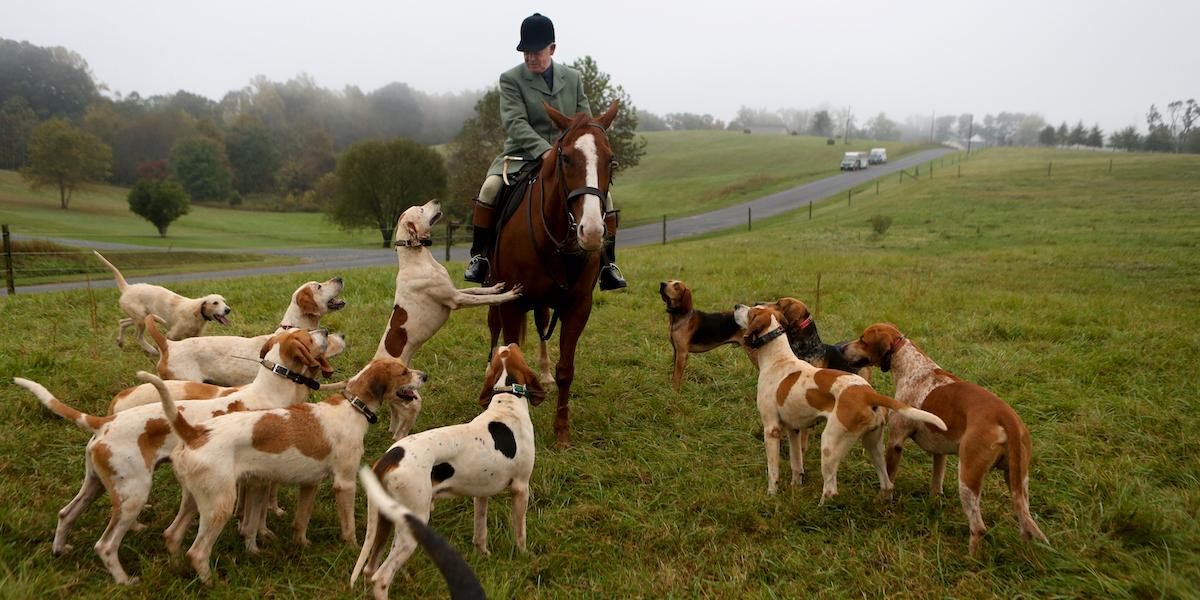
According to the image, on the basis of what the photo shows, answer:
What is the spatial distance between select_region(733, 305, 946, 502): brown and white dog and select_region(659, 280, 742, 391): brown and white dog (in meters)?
1.84

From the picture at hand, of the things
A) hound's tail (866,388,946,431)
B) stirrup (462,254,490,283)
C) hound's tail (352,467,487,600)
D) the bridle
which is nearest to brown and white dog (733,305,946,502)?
hound's tail (866,388,946,431)

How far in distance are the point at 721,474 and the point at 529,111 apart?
4.14 metres

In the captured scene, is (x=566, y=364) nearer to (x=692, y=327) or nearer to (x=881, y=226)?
(x=692, y=327)

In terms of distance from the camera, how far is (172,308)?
22.0 ft

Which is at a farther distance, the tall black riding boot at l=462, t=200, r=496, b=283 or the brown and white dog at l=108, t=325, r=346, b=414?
the tall black riding boot at l=462, t=200, r=496, b=283

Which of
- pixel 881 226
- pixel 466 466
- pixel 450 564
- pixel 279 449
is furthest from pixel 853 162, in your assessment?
pixel 450 564

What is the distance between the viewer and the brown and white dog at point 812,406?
433 centimetres

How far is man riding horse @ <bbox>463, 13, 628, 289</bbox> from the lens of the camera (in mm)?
6469

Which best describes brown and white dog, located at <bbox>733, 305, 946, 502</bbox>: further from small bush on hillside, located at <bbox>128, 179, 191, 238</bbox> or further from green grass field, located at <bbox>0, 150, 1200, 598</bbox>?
small bush on hillside, located at <bbox>128, 179, 191, 238</bbox>

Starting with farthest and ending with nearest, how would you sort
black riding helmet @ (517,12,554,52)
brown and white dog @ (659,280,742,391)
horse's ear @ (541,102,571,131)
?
brown and white dog @ (659,280,742,391) → black riding helmet @ (517,12,554,52) → horse's ear @ (541,102,571,131)

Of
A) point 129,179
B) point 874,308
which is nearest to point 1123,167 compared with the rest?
point 874,308

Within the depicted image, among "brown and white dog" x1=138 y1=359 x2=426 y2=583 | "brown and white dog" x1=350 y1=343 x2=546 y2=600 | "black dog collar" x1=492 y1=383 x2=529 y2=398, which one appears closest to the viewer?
"brown and white dog" x1=350 y1=343 x2=546 y2=600

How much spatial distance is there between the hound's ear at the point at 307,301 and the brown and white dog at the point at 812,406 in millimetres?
3702

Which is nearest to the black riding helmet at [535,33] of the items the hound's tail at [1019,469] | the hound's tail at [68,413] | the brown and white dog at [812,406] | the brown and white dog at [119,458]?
the brown and white dog at [812,406]
